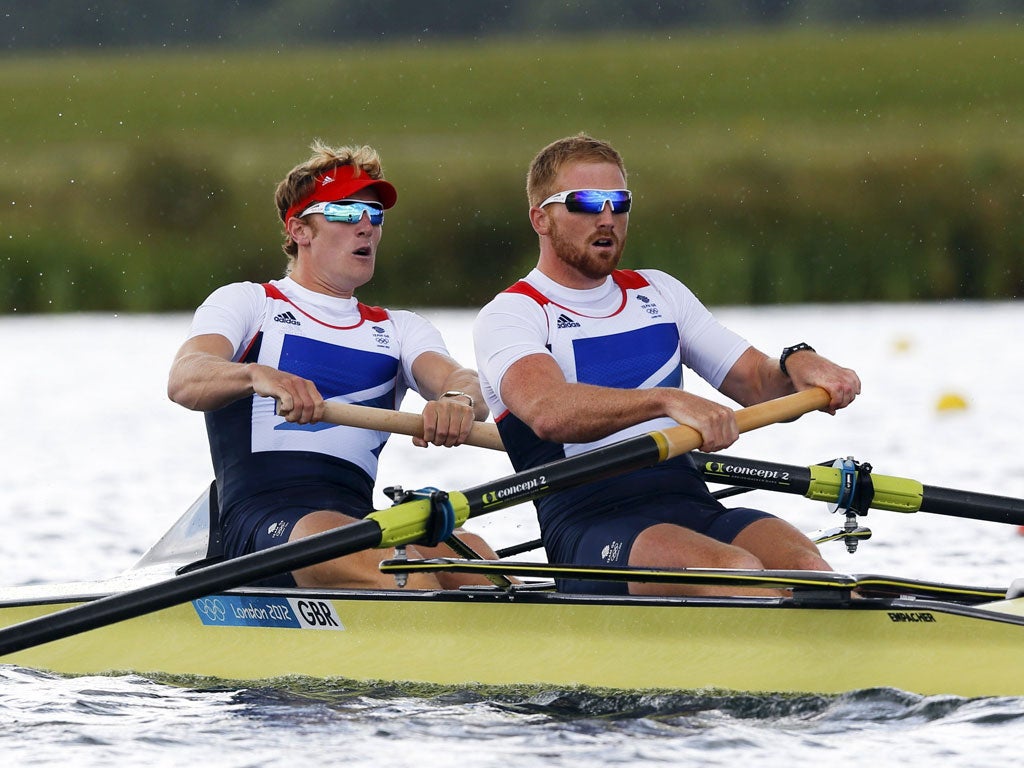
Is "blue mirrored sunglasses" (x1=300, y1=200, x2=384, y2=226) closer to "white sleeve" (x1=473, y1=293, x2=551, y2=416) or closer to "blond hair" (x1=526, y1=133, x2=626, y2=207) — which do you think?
"blond hair" (x1=526, y1=133, x2=626, y2=207)

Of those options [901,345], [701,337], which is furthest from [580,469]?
[901,345]

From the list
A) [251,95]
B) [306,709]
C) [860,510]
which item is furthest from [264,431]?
[251,95]

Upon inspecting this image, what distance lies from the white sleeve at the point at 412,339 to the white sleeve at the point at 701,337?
36.0 inches

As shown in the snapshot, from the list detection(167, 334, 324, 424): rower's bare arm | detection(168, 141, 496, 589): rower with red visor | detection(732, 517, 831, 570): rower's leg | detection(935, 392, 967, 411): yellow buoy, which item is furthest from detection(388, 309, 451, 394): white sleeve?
detection(935, 392, 967, 411): yellow buoy

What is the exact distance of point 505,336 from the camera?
18.7 ft

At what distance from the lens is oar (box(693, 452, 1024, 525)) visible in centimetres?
Answer: 575

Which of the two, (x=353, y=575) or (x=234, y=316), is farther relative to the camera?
(x=234, y=316)

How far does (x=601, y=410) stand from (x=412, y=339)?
51.8 inches

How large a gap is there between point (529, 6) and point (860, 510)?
57.8 meters

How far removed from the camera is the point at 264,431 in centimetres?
623

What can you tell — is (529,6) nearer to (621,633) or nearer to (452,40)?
(452,40)

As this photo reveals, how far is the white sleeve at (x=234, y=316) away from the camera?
6.24m

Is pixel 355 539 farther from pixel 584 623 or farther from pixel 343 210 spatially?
pixel 343 210

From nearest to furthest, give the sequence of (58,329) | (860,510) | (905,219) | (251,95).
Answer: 1. (860,510)
2. (905,219)
3. (58,329)
4. (251,95)
